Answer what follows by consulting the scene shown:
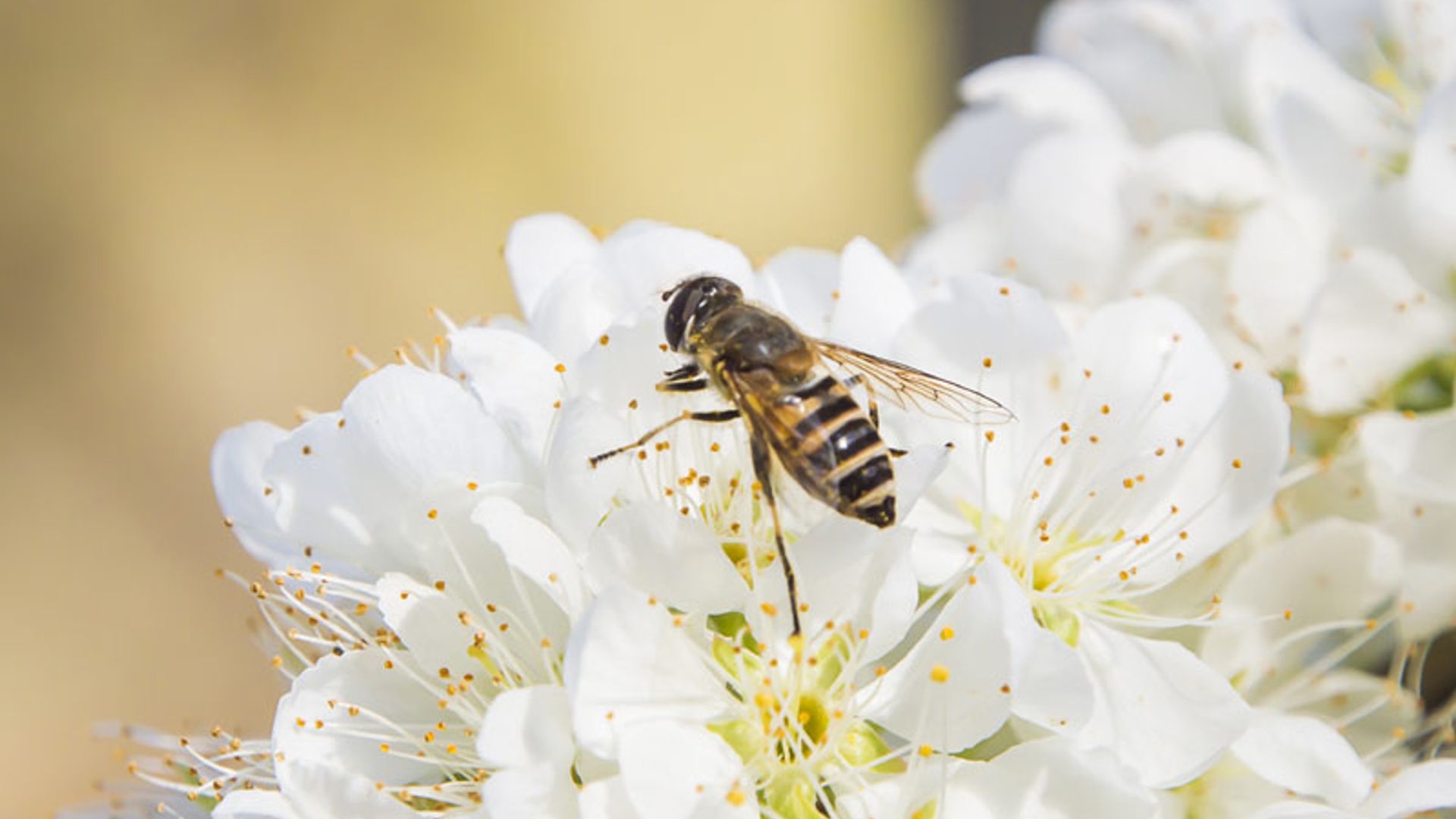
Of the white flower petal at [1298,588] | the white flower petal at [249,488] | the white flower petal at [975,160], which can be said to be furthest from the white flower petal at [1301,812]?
the white flower petal at [975,160]

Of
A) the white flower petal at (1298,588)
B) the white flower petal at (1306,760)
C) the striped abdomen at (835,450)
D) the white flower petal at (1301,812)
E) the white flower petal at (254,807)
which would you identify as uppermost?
the striped abdomen at (835,450)

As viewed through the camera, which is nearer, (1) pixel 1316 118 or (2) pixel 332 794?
(2) pixel 332 794

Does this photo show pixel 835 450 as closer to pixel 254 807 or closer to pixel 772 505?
pixel 772 505

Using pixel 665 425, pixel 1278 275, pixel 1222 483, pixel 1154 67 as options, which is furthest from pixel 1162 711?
pixel 1154 67

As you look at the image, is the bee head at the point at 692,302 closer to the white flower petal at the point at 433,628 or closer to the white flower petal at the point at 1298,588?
the white flower petal at the point at 433,628

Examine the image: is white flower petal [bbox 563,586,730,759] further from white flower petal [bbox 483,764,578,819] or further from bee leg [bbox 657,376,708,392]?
bee leg [bbox 657,376,708,392]

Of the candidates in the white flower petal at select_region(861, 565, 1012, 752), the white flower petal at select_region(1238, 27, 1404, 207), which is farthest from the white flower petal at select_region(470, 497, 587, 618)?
the white flower petal at select_region(1238, 27, 1404, 207)

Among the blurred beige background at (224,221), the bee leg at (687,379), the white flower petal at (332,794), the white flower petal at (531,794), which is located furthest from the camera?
the blurred beige background at (224,221)
